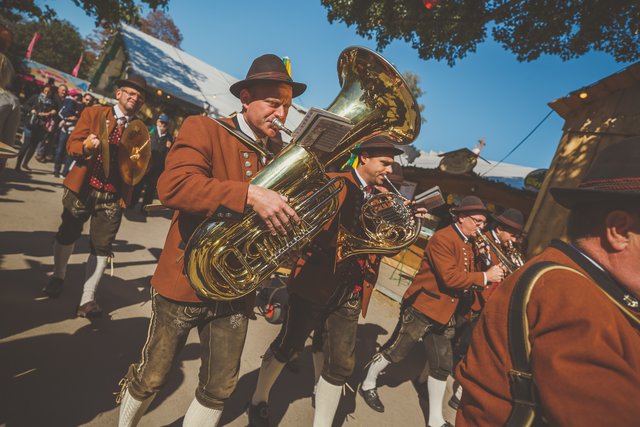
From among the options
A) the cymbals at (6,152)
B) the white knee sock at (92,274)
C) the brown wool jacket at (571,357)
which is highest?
the brown wool jacket at (571,357)

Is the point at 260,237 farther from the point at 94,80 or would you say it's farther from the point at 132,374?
the point at 94,80

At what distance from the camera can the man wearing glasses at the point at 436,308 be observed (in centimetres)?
346

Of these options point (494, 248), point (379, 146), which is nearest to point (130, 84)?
point (379, 146)

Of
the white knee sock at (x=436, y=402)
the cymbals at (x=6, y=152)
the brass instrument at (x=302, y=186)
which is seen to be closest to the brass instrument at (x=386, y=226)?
the brass instrument at (x=302, y=186)

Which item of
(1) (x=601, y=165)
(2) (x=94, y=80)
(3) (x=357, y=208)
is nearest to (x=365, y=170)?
(3) (x=357, y=208)

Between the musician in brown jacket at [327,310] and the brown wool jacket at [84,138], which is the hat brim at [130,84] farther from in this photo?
the musician in brown jacket at [327,310]

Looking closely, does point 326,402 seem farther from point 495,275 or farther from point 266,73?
point 266,73

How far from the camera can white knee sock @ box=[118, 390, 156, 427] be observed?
6.29 feet

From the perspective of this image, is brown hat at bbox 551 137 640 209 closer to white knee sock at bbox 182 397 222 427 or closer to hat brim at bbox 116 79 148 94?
white knee sock at bbox 182 397 222 427

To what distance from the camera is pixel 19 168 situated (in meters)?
8.60

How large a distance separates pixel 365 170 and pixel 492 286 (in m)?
Result: 2.51

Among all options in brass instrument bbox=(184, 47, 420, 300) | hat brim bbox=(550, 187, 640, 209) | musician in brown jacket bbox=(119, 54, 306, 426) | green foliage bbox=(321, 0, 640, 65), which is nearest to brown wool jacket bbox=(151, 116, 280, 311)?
musician in brown jacket bbox=(119, 54, 306, 426)

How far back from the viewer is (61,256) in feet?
11.7

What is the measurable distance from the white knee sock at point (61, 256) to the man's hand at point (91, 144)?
1109 millimetres
